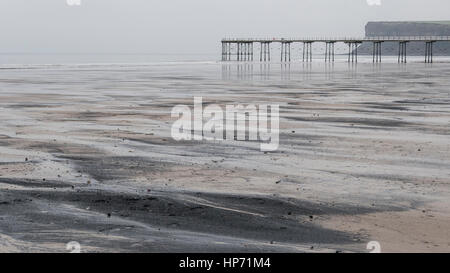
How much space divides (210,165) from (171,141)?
3450 millimetres

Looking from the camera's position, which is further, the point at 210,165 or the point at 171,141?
the point at 171,141

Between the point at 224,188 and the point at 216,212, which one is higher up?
the point at 224,188

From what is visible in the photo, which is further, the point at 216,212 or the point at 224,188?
the point at 224,188

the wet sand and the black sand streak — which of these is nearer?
the wet sand

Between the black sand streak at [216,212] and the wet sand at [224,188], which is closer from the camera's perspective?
the wet sand at [224,188]
